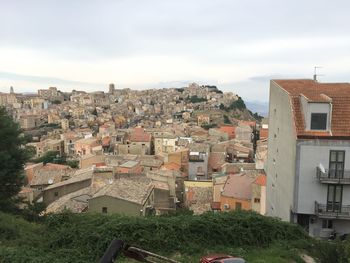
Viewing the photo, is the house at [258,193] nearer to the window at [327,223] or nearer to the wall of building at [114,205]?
the wall of building at [114,205]

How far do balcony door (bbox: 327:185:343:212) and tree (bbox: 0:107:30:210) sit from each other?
49.2 ft

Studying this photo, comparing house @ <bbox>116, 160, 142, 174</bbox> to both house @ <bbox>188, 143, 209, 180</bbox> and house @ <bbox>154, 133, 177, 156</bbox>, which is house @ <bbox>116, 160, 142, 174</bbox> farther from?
house @ <bbox>154, 133, 177, 156</bbox>

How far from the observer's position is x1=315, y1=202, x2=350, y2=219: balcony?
17031 mm

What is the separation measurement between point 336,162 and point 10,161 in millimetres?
15401

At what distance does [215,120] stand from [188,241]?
11586 centimetres

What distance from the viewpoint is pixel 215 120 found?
12656cm

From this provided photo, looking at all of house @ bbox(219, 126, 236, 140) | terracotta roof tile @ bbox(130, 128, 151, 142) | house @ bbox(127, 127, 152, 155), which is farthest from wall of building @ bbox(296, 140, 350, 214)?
house @ bbox(219, 126, 236, 140)

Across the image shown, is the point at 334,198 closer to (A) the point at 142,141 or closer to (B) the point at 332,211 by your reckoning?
(B) the point at 332,211

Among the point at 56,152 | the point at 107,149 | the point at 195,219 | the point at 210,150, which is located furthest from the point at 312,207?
the point at 56,152

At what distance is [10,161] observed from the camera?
20.2 m

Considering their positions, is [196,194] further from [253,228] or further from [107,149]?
[107,149]

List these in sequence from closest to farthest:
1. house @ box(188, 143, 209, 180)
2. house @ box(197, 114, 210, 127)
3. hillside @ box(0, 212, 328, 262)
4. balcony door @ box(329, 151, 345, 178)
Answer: hillside @ box(0, 212, 328, 262) < balcony door @ box(329, 151, 345, 178) < house @ box(188, 143, 209, 180) < house @ box(197, 114, 210, 127)

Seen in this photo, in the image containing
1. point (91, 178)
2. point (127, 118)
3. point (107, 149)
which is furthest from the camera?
point (127, 118)

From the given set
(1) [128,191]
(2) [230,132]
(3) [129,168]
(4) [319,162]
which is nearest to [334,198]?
(4) [319,162]
